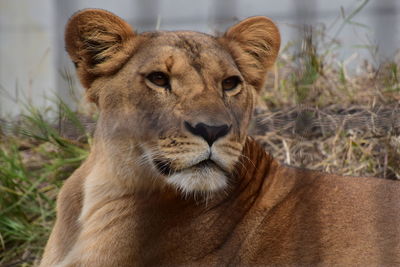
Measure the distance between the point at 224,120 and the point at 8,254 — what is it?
2128 mm

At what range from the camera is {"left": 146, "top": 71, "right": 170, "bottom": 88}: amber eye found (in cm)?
295

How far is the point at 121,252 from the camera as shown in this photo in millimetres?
2936

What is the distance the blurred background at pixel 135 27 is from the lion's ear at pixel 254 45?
10 centimetres

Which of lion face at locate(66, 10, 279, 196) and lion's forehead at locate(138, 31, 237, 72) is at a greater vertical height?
lion's forehead at locate(138, 31, 237, 72)

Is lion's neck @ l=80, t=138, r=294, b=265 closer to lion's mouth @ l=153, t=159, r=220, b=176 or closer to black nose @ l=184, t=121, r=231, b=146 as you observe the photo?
lion's mouth @ l=153, t=159, r=220, b=176

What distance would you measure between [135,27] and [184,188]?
980 mm

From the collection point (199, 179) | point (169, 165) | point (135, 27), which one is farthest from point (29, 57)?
point (199, 179)

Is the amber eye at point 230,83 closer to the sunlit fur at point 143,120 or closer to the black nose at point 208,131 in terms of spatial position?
the sunlit fur at point 143,120

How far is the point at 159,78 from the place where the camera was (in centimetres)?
296

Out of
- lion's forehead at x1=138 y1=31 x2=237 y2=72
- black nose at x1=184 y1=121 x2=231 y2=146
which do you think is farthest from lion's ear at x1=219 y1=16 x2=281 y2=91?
black nose at x1=184 y1=121 x2=231 y2=146

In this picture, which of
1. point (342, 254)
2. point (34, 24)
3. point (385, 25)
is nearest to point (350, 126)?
point (385, 25)

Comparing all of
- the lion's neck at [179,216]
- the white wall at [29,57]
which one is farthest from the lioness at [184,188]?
the white wall at [29,57]

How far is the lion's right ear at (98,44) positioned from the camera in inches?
122

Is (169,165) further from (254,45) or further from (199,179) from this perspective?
(254,45)
